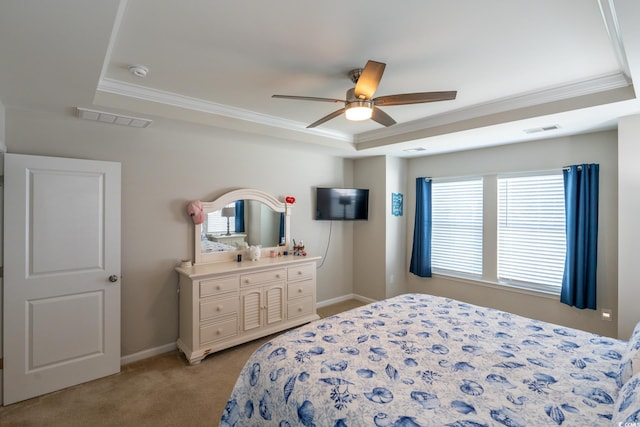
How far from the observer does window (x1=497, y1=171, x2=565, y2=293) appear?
140 inches

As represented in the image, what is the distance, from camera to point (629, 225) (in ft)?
8.83

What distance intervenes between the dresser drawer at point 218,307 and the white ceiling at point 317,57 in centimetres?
177

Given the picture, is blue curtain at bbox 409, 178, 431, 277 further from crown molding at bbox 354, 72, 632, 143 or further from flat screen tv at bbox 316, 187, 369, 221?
crown molding at bbox 354, 72, 632, 143

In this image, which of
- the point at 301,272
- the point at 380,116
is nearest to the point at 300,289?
the point at 301,272

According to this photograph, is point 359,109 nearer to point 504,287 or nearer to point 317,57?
point 317,57

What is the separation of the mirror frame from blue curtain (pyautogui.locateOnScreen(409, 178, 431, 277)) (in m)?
2.02

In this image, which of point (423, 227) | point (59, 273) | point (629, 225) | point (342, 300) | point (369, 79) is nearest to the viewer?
point (369, 79)

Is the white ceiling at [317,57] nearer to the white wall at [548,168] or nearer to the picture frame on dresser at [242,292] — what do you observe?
the white wall at [548,168]

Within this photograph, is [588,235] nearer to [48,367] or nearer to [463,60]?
[463,60]

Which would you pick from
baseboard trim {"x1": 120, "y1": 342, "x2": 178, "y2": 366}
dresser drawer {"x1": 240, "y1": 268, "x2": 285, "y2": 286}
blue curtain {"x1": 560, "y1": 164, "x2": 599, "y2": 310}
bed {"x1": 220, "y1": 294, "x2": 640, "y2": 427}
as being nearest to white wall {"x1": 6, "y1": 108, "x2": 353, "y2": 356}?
baseboard trim {"x1": 120, "y1": 342, "x2": 178, "y2": 366}

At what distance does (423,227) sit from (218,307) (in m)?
3.14

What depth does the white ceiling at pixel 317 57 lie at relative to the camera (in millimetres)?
1591

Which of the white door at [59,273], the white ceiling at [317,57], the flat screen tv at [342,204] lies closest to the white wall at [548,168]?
the white ceiling at [317,57]

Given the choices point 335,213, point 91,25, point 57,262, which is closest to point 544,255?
point 335,213
